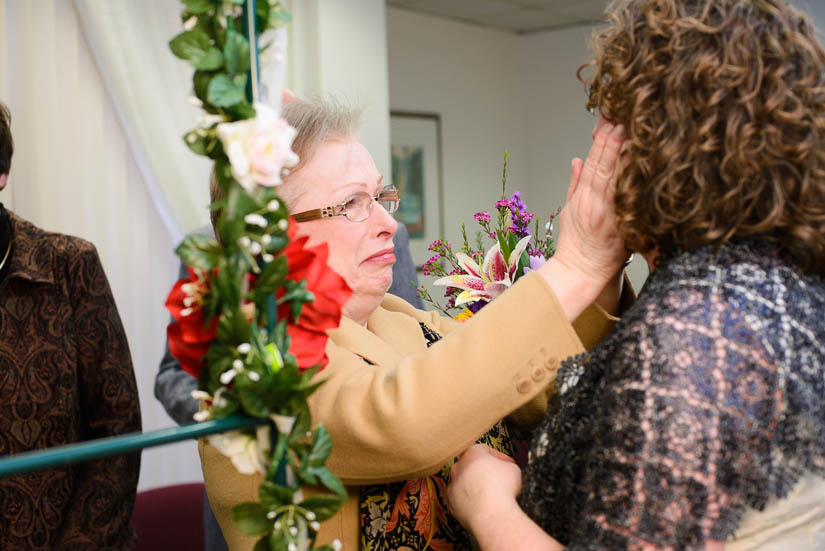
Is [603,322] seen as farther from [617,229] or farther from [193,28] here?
[193,28]

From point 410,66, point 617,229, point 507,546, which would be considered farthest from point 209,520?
point 410,66

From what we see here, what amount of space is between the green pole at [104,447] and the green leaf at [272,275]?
13 cm

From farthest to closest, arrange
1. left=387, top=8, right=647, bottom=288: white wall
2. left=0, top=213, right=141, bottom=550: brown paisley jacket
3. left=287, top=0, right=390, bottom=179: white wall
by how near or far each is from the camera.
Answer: left=387, top=8, right=647, bottom=288: white wall
left=287, top=0, right=390, bottom=179: white wall
left=0, top=213, right=141, bottom=550: brown paisley jacket

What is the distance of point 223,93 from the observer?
0.71m

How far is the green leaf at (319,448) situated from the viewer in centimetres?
76

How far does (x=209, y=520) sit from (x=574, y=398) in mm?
1548

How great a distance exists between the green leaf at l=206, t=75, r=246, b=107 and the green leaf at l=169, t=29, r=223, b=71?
16 millimetres

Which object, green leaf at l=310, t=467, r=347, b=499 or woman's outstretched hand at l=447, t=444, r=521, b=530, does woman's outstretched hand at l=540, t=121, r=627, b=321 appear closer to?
woman's outstretched hand at l=447, t=444, r=521, b=530

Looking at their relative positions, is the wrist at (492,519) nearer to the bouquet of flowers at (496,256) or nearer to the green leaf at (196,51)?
the bouquet of flowers at (496,256)

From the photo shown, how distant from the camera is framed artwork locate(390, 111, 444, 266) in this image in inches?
230

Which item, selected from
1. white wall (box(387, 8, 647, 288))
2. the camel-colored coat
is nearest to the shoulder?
the camel-colored coat

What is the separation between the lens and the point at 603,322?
125cm

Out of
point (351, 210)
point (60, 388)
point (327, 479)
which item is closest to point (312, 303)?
point (327, 479)

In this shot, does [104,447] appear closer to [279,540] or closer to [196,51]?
[279,540]
